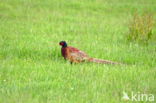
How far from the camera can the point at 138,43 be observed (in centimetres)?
1284

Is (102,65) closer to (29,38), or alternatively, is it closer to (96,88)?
(96,88)

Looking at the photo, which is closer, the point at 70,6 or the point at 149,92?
the point at 149,92

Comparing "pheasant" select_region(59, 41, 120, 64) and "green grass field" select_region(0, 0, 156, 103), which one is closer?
"green grass field" select_region(0, 0, 156, 103)

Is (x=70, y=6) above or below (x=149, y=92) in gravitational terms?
above

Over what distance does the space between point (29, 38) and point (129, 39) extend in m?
3.19

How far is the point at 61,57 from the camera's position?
10422mm

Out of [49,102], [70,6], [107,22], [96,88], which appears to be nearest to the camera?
[49,102]

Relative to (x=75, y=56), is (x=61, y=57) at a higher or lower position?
lower

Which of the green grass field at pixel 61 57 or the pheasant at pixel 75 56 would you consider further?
the pheasant at pixel 75 56

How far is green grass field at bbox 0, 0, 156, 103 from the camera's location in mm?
7320

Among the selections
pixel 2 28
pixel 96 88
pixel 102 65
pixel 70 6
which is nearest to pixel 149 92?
pixel 96 88

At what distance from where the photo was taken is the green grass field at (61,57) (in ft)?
24.0

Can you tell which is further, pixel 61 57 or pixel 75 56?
pixel 61 57

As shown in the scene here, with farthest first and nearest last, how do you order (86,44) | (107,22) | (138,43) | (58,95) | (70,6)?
1. (70,6)
2. (107,22)
3. (138,43)
4. (86,44)
5. (58,95)
